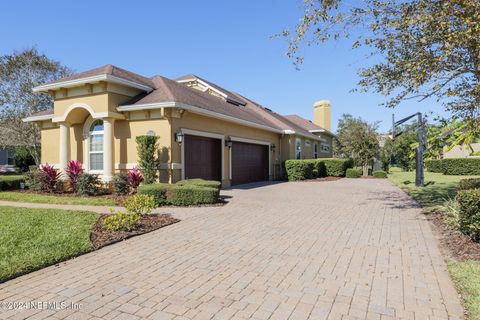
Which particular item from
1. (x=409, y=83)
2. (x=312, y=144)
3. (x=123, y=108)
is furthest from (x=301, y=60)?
(x=312, y=144)

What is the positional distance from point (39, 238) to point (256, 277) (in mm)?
4245

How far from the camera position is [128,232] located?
682 cm

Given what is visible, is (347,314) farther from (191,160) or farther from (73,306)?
(191,160)

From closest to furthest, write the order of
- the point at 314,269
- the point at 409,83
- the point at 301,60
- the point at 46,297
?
the point at 46,297
the point at 314,269
the point at 409,83
the point at 301,60

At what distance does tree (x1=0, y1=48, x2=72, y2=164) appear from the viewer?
27344mm

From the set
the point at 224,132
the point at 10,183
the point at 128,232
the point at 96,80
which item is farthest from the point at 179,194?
the point at 10,183

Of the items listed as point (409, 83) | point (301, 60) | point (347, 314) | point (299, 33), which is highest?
point (299, 33)

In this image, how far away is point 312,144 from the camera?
101 feet

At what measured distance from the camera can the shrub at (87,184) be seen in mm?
12617

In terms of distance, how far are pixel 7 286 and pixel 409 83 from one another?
935 cm

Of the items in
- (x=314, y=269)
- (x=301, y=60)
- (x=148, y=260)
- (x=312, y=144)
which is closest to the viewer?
(x=314, y=269)

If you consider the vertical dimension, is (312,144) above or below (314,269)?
above

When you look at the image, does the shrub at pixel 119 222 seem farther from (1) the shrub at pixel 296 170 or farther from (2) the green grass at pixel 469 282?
(1) the shrub at pixel 296 170

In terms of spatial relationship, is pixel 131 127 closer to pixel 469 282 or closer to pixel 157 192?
pixel 157 192
